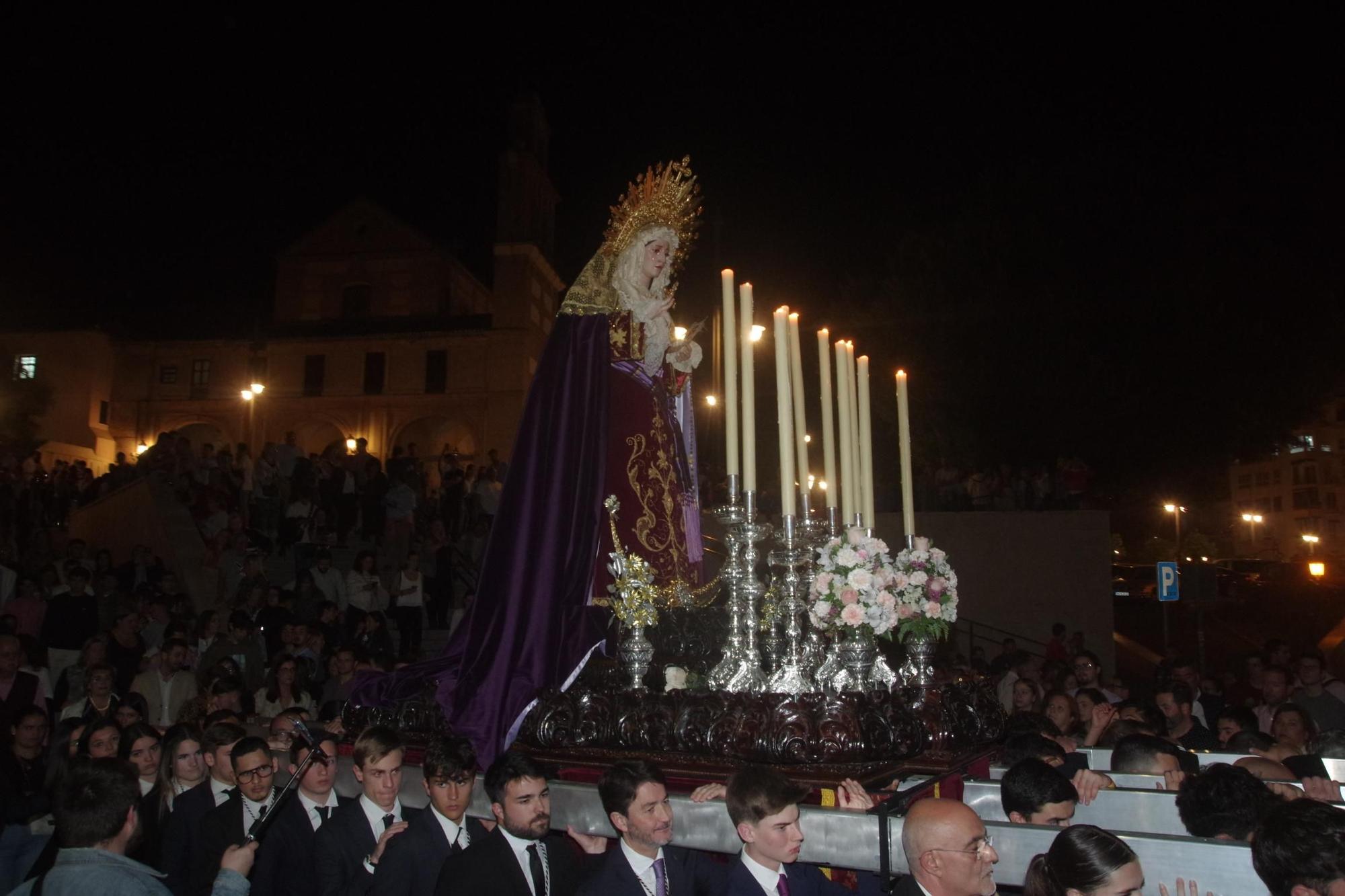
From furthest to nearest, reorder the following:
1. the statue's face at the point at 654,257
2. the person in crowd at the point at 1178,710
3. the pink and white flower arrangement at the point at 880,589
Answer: the person in crowd at the point at 1178,710 < the statue's face at the point at 654,257 < the pink and white flower arrangement at the point at 880,589

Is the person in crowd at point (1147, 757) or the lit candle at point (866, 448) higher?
the lit candle at point (866, 448)

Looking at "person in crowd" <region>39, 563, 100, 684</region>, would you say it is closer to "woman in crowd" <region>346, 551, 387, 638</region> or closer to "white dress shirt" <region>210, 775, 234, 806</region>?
"woman in crowd" <region>346, 551, 387, 638</region>

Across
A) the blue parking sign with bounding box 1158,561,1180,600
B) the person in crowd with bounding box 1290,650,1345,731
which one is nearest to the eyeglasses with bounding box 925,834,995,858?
the person in crowd with bounding box 1290,650,1345,731

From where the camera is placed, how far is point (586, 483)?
5695 mm

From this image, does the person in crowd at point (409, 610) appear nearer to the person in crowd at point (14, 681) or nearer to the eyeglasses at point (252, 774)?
the person in crowd at point (14, 681)

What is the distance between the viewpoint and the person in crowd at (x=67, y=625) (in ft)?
34.2

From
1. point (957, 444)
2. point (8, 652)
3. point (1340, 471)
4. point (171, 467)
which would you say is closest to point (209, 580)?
point (171, 467)

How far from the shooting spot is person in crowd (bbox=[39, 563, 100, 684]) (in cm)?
1044

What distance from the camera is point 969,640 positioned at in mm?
17609

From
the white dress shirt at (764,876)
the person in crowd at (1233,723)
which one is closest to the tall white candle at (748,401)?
the white dress shirt at (764,876)

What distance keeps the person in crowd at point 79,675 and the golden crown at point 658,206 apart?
228 inches

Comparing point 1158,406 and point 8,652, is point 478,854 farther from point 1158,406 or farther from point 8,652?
point 1158,406

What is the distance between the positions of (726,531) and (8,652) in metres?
6.10

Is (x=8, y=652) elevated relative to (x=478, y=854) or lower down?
elevated
